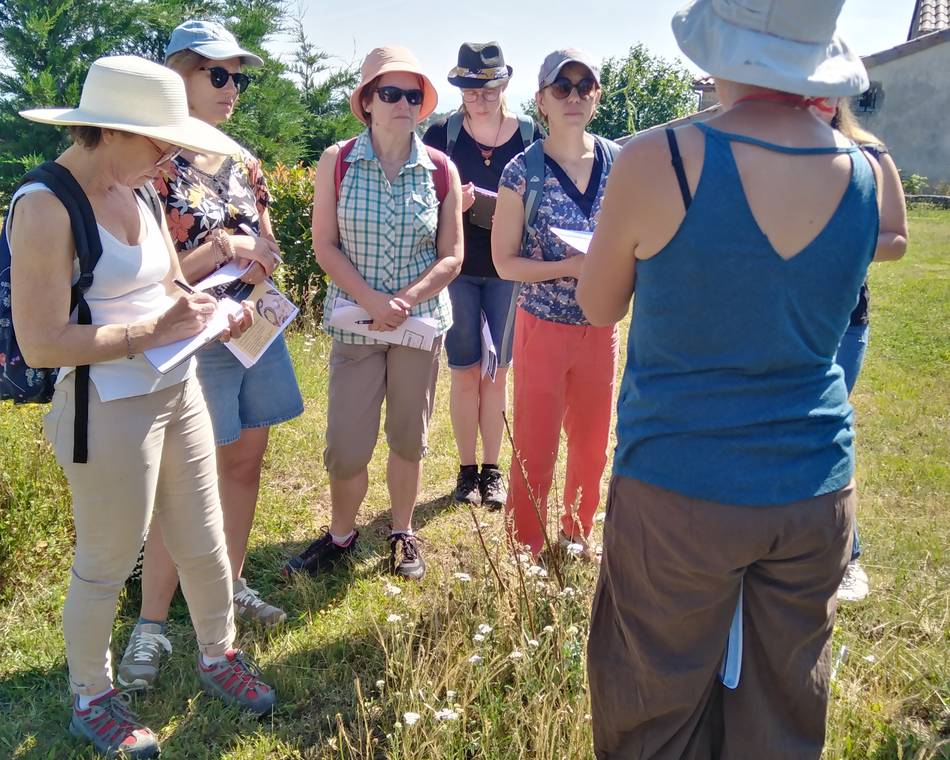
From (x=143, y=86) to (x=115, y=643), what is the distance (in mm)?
2058

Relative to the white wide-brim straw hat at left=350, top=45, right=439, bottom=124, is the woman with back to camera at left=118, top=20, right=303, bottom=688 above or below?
below

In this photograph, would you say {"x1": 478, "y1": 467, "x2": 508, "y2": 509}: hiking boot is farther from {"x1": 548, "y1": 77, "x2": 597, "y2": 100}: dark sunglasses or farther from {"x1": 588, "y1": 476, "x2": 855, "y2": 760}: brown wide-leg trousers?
{"x1": 588, "y1": 476, "x2": 855, "y2": 760}: brown wide-leg trousers

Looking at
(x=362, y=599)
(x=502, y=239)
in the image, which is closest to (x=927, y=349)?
(x=502, y=239)

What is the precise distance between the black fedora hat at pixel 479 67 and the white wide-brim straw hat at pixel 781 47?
278 cm

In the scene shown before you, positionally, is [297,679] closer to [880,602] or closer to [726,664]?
[726,664]

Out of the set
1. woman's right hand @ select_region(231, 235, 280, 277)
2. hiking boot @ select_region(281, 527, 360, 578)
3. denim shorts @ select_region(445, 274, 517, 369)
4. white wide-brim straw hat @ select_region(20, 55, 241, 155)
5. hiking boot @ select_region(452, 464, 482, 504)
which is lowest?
hiking boot @ select_region(281, 527, 360, 578)

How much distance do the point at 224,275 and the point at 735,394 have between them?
1937mm

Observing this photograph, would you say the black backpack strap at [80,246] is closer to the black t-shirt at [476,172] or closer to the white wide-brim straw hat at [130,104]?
the white wide-brim straw hat at [130,104]

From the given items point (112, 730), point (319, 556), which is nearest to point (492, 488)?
point (319, 556)

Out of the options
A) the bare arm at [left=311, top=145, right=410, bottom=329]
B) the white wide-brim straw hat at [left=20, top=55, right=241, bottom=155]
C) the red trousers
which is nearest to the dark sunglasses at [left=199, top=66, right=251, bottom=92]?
the bare arm at [left=311, top=145, right=410, bottom=329]

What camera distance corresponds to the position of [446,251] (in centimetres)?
349

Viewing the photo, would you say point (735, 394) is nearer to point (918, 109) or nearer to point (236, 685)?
point (236, 685)

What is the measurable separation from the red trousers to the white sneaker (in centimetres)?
109

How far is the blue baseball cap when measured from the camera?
286 centimetres
